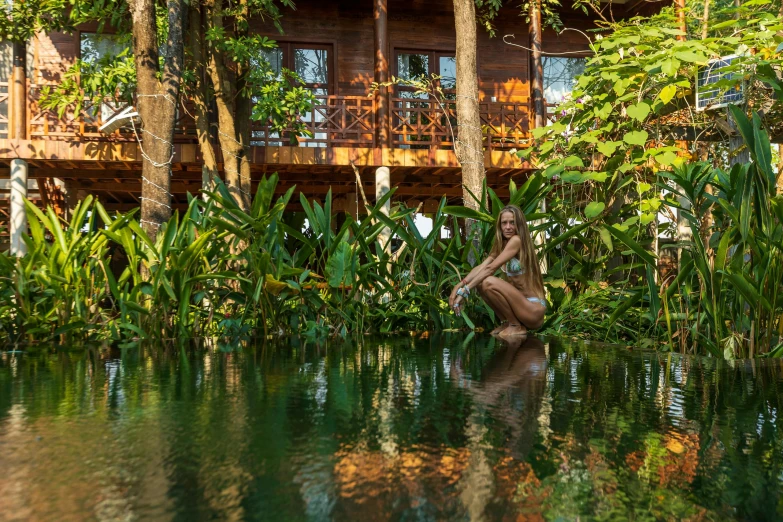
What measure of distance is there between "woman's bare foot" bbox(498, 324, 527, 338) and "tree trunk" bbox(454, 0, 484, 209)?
233 cm

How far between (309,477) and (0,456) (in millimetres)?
644

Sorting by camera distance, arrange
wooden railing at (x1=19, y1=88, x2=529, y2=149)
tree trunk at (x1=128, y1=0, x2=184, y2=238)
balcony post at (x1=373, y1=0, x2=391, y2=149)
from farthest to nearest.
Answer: balcony post at (x1=373, y1=0, x2=391, y2=149), wooden railing at (x1=19, y1=88, x2=529, y2=149), tree trunk at (x1=128, y1=0, x2=184, y2=238)

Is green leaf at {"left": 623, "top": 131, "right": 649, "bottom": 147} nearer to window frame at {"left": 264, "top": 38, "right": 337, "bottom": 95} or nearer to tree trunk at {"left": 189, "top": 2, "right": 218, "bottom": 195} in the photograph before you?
tree trunk at {"left": 189, "top": 2, "right": 218, "bottom": 195}

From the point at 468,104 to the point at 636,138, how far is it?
2.01 m

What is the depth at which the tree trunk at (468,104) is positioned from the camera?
698 centimetres

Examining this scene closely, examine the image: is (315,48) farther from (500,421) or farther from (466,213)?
(500,421)

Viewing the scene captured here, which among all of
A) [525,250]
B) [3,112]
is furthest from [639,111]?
[3,112]

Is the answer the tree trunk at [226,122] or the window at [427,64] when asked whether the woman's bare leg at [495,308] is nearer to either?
the tree trunk at [226,122]

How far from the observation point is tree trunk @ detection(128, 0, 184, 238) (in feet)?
19.8

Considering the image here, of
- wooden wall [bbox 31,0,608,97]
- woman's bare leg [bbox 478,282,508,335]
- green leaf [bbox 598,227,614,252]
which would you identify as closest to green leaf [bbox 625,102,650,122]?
green leaf [bbox 598,227,614,252]

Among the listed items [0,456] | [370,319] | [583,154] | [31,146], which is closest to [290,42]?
[31,146]

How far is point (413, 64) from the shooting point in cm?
1395

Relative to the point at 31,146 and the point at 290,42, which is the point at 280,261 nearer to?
the point at 31,146

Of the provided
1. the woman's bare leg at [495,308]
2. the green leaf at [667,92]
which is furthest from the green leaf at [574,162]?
the woman's bare leg at [495,308]
